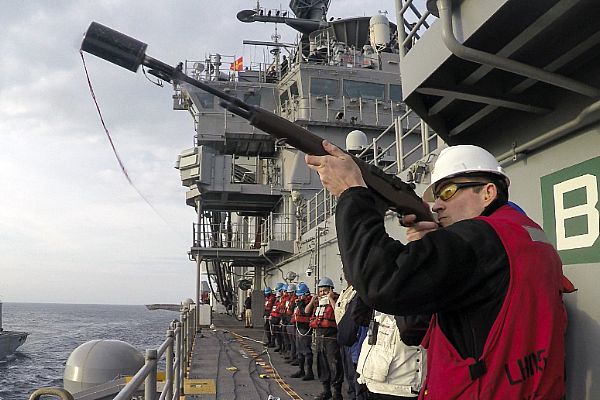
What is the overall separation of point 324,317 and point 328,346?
47 centimetres

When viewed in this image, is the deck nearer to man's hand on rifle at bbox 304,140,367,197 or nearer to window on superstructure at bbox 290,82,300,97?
man's hand on rifle at bbox 304,140,367,197

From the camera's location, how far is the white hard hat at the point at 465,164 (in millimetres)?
1706

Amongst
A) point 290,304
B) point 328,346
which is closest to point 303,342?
point 328,346

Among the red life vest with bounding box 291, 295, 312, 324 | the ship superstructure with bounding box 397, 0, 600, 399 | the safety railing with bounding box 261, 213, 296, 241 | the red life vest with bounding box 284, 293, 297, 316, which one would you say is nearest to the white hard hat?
the ship superstructure with bounding box 397, 0, 600, 399

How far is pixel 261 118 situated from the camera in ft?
6.00

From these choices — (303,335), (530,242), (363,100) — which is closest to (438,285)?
(530,242)

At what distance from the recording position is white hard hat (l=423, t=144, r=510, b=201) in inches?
67.2

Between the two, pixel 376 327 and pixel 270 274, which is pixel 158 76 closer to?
pixel 376 327

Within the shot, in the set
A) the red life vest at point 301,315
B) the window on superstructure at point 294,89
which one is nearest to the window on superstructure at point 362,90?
the window on superstructure at point 294,89

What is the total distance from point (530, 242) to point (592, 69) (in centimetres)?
144

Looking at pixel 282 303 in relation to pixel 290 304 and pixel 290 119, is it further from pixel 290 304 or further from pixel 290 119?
pixel 290 119

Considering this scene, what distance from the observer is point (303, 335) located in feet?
29.3

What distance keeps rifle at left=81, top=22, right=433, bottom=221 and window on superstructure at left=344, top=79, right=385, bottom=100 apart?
15.7 m

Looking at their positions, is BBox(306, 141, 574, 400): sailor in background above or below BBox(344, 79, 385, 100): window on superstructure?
below
